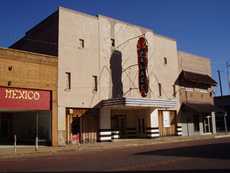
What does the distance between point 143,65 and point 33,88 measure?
523 inches

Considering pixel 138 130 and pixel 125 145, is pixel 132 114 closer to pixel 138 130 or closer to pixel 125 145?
pixel 138 130

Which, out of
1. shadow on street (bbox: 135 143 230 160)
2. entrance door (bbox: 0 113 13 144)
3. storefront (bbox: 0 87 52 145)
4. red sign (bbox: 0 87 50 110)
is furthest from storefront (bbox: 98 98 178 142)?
shadow on street (bbox: 135 143 230 160)

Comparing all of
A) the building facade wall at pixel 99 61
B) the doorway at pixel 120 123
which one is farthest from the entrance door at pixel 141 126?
the building facade wall at pixel 99 61

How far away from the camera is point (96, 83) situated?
31375mm

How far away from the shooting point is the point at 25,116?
32500mm

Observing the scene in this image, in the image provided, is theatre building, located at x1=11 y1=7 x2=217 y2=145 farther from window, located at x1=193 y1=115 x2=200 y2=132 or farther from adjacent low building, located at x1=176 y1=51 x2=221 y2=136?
window, located at x1=193 y1=115 x2=200 y2=132

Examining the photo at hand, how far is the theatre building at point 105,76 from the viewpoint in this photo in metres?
29.3

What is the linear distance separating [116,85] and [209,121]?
18827mm

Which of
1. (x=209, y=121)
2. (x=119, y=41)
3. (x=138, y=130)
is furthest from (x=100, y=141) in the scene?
(x=209, y=121)

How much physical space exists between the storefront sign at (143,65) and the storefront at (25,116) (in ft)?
36.5

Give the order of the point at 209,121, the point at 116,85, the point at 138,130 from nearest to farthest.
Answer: the point at 116,85 < the point at 138,130 < the point at 209,121

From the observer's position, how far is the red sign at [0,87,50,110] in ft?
81.7

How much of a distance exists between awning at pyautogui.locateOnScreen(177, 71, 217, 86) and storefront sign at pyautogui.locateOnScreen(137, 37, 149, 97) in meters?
7.14

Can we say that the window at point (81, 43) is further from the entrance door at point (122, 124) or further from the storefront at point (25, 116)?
the entrance door at point (122, 124)
